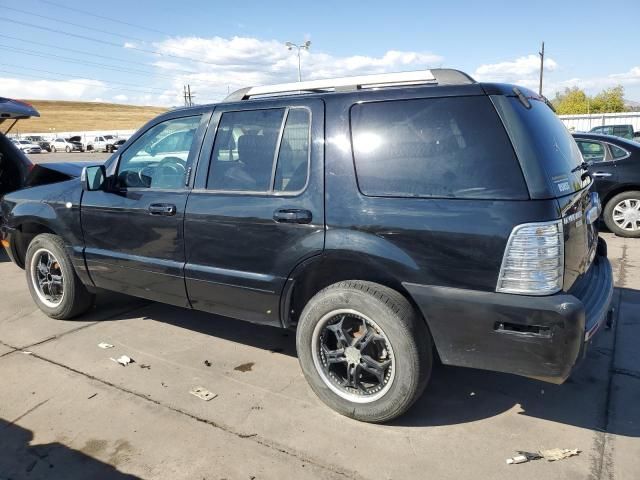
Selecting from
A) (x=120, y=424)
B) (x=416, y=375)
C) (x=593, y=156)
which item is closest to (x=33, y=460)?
(x=120, y=424)

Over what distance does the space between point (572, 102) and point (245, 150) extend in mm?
88091

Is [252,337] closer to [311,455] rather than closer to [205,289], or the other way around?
[205,289]

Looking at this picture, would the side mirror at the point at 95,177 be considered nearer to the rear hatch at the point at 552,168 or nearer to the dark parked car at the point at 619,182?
the rear hatch at the point at 552,168

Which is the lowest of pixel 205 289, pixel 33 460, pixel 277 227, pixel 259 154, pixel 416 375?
pixel 33 460

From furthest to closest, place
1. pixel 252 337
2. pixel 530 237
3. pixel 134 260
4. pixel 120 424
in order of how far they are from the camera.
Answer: pixel 252 337
pixel 134 260
pixel 120 424
pixel 530 237

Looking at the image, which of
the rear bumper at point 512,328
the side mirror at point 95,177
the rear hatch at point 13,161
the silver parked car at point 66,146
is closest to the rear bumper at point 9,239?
the side mirror at point 95,177

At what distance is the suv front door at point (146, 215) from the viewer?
3.70 m

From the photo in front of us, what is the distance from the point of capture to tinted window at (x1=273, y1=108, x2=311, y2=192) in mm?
3143

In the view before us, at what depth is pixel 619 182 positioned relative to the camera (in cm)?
783

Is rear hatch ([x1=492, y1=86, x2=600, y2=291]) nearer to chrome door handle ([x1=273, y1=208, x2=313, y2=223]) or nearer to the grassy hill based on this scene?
chrome door handle ([x1=273, y1=208, x2=313, y2=223])

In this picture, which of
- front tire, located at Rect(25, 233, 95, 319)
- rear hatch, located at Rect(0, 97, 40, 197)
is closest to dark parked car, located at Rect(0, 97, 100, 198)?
rear hatch, located at Rect(0, 97, 40, 197)

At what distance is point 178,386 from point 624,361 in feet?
10.4

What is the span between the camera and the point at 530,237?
2.44 meters

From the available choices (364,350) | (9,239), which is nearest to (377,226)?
(364,350)
